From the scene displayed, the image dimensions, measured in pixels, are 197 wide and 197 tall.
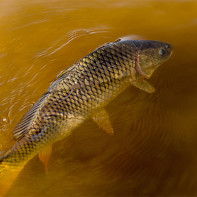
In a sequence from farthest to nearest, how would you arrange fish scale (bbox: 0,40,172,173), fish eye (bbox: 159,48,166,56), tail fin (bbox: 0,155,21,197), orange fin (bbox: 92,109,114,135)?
fish eye (bbox: 159,48,166,56) → orange fin (bbox: 92,109,114,135) → tail fin (bbox: 0,155,21,197) → fish scale (bbox: 0,40,172,173)

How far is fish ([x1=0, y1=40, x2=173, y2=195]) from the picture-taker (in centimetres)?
198

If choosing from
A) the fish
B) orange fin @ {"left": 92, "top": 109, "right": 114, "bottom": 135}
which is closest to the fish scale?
the fish

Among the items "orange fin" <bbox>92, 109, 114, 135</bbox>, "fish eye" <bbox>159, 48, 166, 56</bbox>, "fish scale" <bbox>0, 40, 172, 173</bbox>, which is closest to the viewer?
"fish scale" <bbox>0, 40, 172, 173</bbox>

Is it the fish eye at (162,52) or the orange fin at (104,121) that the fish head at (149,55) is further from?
the orange fin at (104,121)

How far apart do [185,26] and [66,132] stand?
94.7 inches

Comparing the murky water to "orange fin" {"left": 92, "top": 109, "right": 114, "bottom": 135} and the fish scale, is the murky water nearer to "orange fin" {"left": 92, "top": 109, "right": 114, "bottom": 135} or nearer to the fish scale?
"orange fin" {"left": 92, "top": 109, "right": 114, "bottom": 135}

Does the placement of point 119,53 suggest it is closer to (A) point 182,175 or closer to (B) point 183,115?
(B) point 183,115

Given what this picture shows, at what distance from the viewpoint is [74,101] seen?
211 centimetres

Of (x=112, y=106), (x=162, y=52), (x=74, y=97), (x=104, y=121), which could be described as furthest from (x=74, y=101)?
(x=162, y=52)

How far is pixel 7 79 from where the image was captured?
2842 millimetres

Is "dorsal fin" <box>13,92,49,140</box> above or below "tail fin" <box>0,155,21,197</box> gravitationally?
above

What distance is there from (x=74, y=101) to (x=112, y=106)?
24.7 inches

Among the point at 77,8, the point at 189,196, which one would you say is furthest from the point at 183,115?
the point at 77,8

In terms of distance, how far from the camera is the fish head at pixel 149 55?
2.43 m
